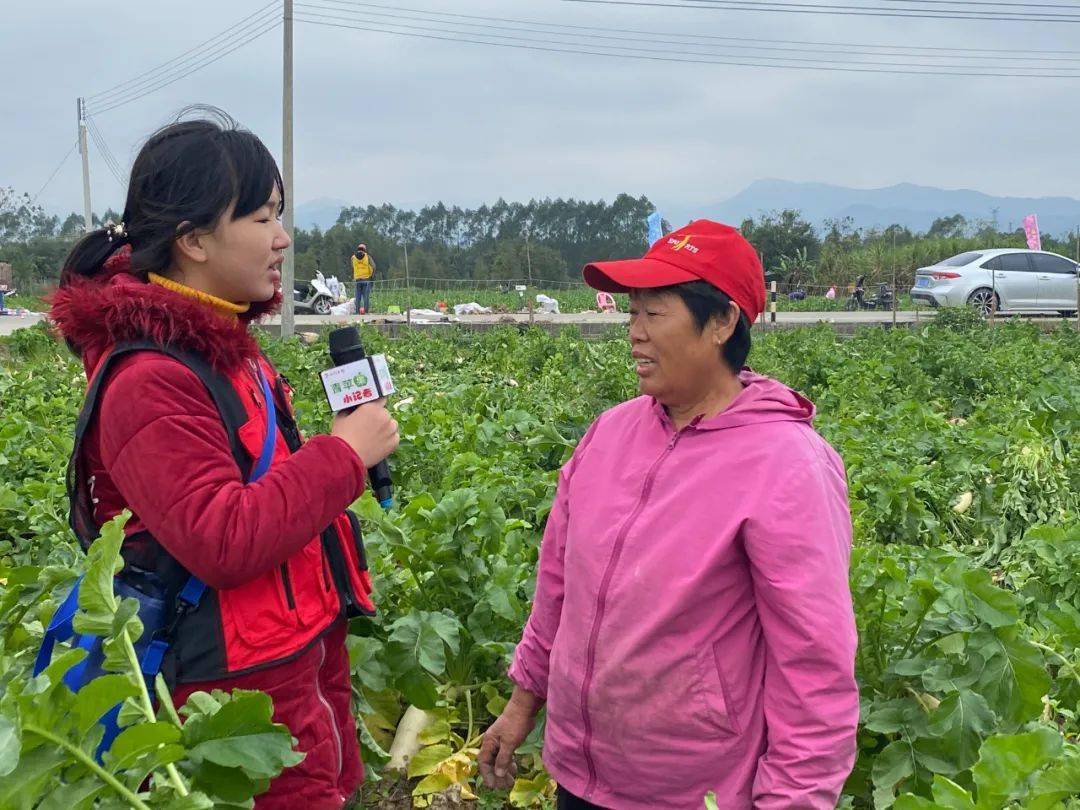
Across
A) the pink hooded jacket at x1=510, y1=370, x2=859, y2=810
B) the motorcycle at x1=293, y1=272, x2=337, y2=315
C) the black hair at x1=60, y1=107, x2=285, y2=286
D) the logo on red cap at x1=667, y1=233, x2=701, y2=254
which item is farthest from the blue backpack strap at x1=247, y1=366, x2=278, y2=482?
the motorcycle at x1=293, y1=272, x2=337, y2=315

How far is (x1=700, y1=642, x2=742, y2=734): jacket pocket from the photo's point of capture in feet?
5.62

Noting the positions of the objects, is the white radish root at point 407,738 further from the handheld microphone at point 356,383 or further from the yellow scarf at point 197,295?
the yellow scarf at point 197,295

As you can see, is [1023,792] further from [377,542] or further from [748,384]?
[377,542]

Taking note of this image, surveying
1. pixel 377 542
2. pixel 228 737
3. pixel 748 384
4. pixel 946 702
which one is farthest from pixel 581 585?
pixel 377 542

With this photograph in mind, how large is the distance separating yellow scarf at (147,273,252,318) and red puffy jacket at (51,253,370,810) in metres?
0.03

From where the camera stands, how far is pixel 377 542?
3127mm

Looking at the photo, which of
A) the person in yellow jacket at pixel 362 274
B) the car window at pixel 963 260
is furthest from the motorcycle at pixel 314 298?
the car window at pixel 963 260

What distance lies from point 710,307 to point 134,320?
3.16 ft

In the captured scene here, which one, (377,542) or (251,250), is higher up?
(251,250)

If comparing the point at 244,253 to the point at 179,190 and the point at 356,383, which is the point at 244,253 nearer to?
the point at 179,190

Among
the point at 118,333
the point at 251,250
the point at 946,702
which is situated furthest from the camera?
the point at 946,702

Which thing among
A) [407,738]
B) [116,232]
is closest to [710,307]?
[116,232]

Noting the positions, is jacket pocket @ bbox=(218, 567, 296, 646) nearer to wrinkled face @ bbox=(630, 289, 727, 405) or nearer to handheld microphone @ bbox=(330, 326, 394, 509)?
handheld microphone @ bbox=(330, 326, 394, 509)

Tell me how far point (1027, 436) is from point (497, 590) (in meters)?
3.50
